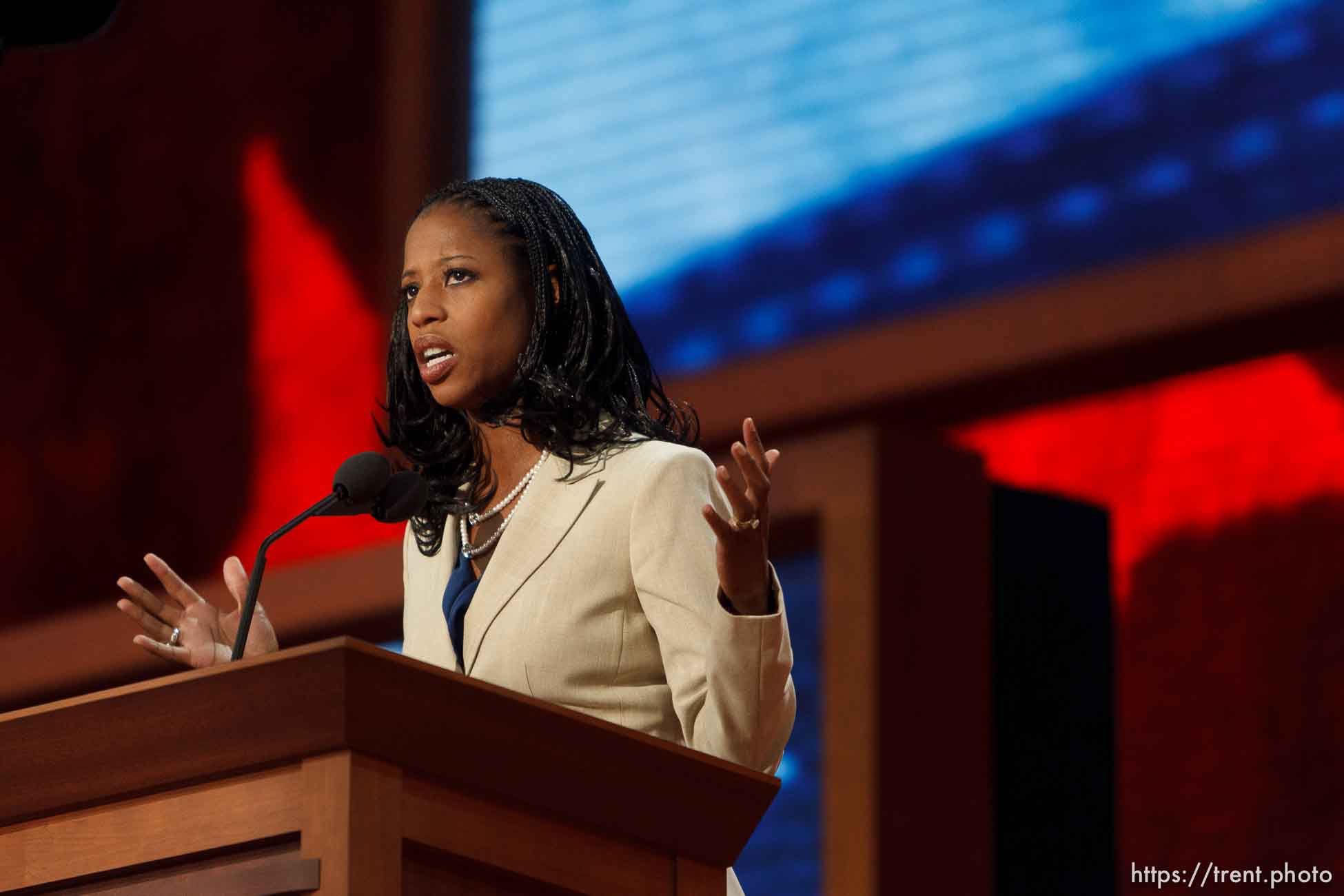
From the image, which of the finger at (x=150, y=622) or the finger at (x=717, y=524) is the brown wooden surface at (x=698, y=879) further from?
the finger at (x=150, y=622)

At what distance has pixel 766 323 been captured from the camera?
4375mm

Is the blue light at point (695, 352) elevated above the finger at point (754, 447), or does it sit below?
above

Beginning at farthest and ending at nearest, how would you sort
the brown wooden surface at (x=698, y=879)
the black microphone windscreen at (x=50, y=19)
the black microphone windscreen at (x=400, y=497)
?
the black microphone windscreen at (x=50, y=19) → the black microphone windscreen at (x=400, y=497) → the brown wooden surface at (x=698, y=879)

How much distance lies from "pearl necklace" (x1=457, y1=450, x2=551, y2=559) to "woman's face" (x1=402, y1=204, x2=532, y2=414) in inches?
3.6

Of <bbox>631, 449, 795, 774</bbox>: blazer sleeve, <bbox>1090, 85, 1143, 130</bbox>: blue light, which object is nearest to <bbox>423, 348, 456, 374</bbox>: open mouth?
<bbox>631, 449, 795, 774</bbox>: blazer sleeve

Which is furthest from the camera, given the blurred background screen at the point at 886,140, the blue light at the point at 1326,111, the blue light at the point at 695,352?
the blue light at the point at 695,352

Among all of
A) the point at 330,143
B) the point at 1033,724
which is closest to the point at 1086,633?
the point at 1033,724

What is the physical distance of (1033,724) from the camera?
9.44 ft

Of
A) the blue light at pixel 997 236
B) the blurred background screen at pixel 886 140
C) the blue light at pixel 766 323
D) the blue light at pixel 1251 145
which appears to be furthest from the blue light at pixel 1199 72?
the blue light at pixel 766 323

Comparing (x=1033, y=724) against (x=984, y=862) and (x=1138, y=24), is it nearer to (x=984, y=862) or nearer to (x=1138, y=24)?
(x=984, y=862)

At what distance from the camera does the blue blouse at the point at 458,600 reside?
2174 millimetres

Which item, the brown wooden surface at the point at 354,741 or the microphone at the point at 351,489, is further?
the microphone at the point at 351,489

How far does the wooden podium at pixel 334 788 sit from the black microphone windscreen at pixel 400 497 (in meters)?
0.46

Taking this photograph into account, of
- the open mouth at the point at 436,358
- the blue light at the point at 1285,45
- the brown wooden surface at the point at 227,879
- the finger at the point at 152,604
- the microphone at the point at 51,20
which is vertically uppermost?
the blue light at the point at 1285,45
